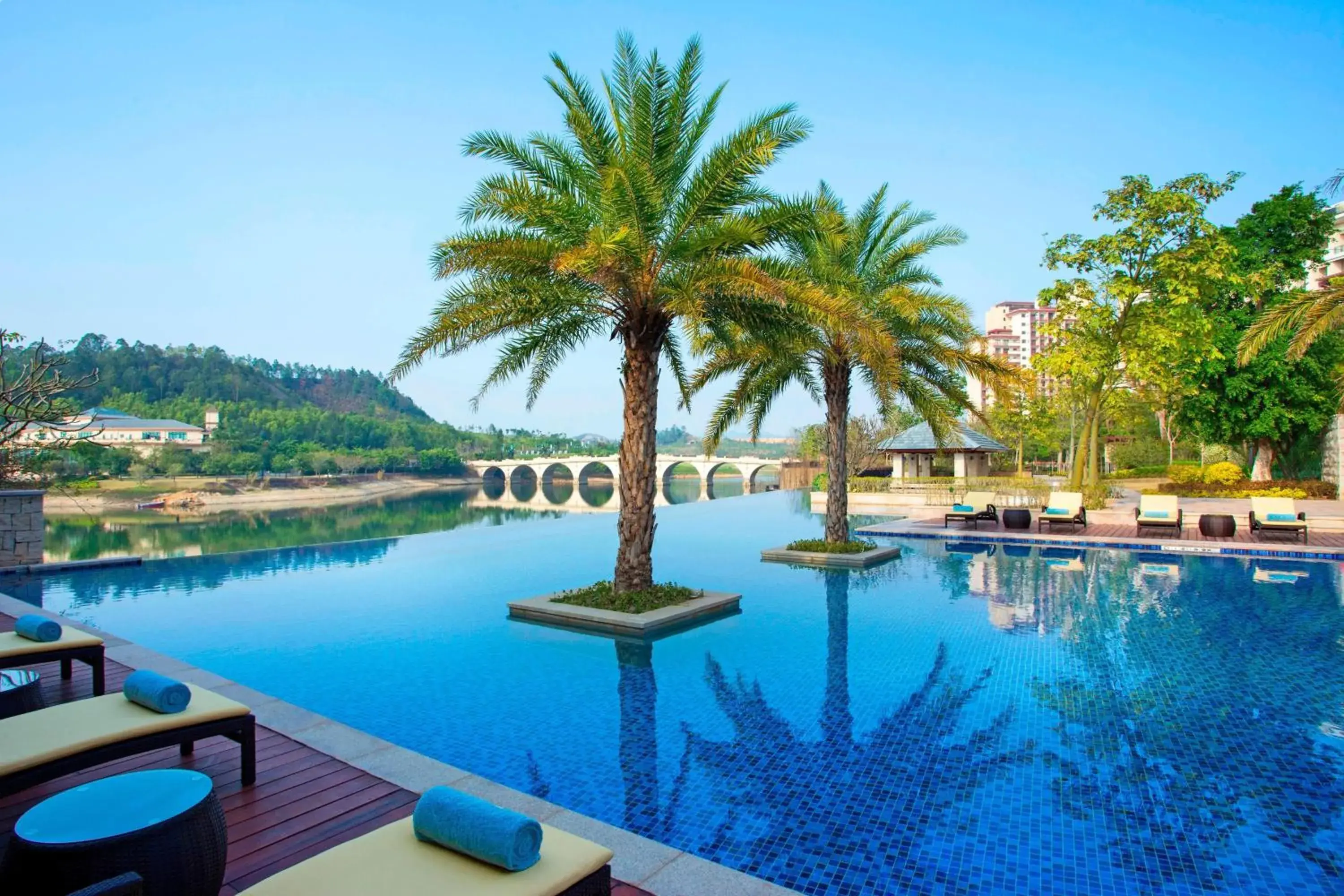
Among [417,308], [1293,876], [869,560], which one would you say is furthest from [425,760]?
[869,560]

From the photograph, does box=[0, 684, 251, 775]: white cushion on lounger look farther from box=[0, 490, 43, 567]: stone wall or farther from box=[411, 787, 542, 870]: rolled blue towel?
box=[0, 490, 43, 567]: stone wall

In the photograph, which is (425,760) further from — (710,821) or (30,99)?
(30,99)

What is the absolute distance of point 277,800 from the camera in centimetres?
382

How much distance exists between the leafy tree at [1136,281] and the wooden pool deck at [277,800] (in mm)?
20606

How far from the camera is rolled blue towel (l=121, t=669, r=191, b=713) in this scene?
3832mm

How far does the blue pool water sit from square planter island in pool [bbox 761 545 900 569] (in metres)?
0.55

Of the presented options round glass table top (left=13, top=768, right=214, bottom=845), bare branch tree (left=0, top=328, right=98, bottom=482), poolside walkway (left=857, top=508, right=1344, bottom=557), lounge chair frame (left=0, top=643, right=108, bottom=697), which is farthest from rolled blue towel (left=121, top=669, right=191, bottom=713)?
poolside walkway (left=857, top=508, right=1344, bottom=557)

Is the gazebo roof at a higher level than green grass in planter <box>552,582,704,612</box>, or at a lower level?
higher

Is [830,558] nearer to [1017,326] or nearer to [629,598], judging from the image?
[629,598]

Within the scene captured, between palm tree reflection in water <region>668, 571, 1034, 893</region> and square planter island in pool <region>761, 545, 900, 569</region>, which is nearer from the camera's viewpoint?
palm tree reflection in water <region>668, 571, 1034, 893</region>

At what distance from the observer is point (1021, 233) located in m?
22.6

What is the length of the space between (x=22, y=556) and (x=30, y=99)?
13355 mm

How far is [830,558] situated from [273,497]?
64.2 m

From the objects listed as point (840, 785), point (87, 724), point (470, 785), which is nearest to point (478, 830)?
point (470, 785)
